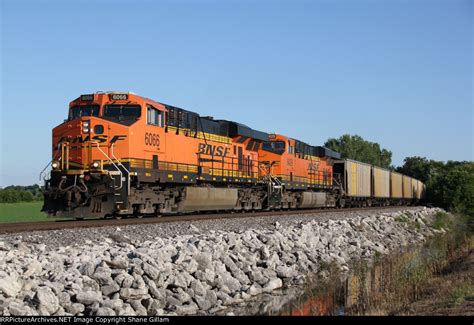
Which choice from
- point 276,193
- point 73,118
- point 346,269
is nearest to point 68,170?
point 73,118

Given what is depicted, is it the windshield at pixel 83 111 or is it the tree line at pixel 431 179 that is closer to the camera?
the windshield at pixel 83 111

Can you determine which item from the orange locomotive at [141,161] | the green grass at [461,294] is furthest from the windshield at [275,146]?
the green grass at [461,294]

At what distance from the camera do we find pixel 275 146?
3152 centimetres

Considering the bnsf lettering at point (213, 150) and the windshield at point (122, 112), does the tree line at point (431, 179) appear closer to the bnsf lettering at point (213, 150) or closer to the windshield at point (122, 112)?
the windshield at point (122, 112)

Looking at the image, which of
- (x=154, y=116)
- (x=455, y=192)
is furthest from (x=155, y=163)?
(x=455, y=192)

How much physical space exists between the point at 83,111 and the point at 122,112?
129 centimetres

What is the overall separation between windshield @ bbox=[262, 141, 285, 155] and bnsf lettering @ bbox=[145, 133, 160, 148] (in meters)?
12.4

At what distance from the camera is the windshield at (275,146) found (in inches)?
1226

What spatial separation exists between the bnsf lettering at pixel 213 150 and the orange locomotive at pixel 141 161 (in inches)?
1.7

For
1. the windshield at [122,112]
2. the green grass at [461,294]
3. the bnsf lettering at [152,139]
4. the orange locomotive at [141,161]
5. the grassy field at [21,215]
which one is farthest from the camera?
the grassy field at [21,215]

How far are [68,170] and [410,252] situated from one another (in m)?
11.8

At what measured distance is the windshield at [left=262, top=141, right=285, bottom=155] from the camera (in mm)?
31141

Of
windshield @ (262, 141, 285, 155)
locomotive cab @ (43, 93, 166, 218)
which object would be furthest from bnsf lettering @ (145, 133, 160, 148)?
windshield @ (262, 141, 285, 155)

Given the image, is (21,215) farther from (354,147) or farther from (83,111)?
(354,147)
